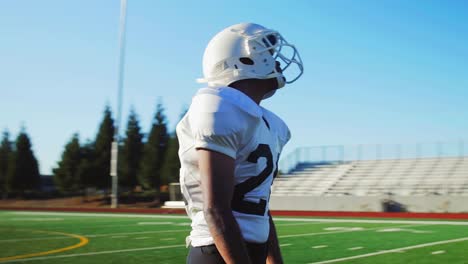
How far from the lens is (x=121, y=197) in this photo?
4228cm

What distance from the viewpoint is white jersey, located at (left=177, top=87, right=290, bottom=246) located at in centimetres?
164

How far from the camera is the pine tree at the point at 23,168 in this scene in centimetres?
4800

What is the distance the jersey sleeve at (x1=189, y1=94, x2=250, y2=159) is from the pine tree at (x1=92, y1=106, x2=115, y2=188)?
44457mm

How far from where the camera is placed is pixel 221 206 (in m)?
1.61

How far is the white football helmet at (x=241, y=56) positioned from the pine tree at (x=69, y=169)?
44.2 meters

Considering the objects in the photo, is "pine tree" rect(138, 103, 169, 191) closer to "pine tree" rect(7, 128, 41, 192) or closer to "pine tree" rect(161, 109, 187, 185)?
"pine tree" rect(161, 109, 187, 185)

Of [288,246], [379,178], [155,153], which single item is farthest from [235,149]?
[155,153]

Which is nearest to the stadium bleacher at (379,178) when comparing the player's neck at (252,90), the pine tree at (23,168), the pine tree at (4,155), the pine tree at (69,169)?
the pine tree at (69,169)

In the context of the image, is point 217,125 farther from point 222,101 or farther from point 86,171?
point 86,171

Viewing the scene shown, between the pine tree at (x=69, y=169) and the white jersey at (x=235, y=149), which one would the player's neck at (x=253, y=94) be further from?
the pine tree at (x=69, y=169)

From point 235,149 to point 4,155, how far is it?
174 ft

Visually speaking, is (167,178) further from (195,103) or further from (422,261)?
(195,103)

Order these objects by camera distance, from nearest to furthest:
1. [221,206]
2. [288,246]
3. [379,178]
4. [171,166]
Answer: [221,206], [288,246], [379,178], [171,166]

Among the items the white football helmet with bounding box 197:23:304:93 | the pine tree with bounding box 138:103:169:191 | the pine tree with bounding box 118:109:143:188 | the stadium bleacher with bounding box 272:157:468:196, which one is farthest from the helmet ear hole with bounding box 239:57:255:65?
the pine tree with bounding box 118:109:143:188
